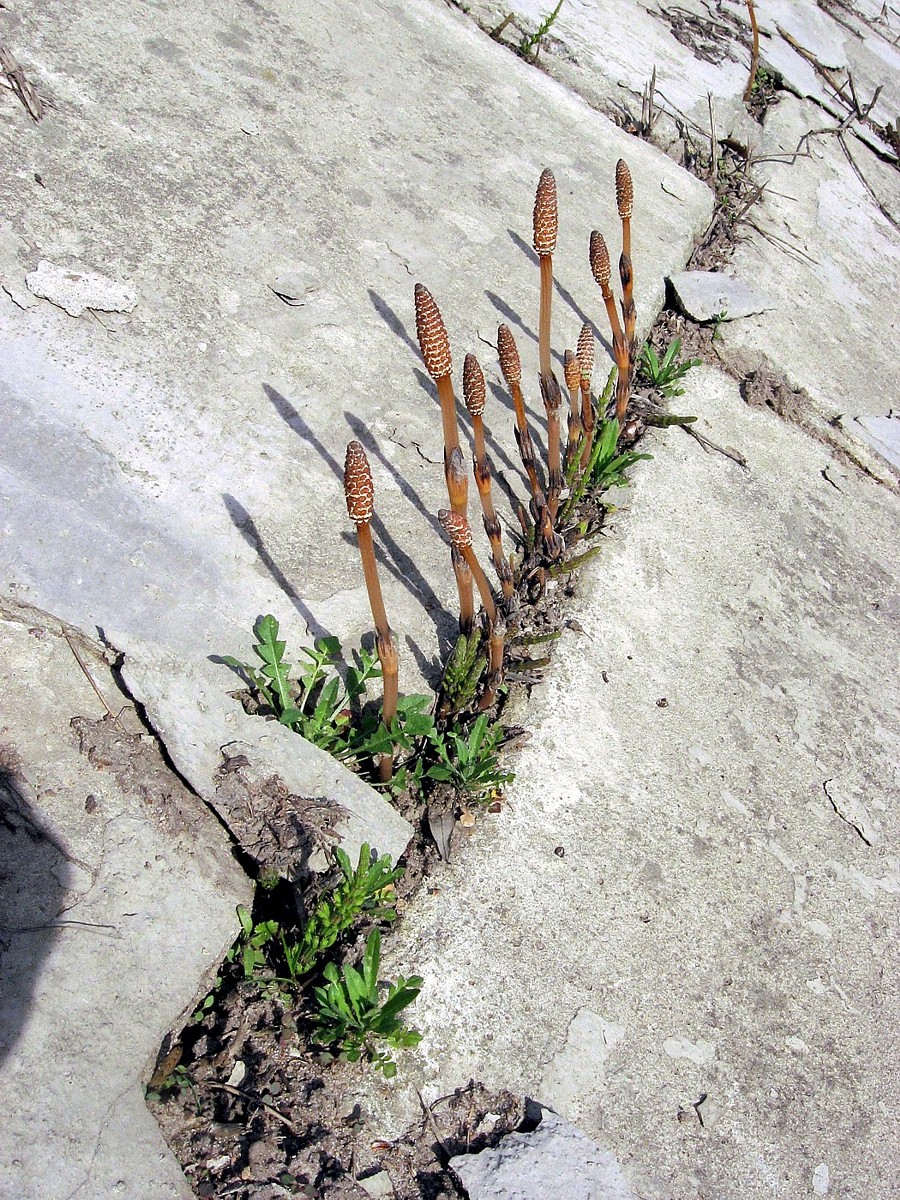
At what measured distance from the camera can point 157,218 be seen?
9.12 feet

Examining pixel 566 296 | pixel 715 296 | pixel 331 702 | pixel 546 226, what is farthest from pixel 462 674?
pixel 715 296

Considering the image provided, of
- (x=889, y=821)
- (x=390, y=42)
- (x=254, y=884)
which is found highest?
(x=390, y=42)

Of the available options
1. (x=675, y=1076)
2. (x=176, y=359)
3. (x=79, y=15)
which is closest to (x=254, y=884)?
(x=675, y=1076)

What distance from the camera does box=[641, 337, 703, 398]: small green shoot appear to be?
3139mm

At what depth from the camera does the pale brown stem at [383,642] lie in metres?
1.86

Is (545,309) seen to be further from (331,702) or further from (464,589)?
(331,702)

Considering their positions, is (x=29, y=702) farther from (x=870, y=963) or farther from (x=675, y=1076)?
(x=870, y=963)

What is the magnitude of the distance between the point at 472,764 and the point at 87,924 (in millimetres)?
811

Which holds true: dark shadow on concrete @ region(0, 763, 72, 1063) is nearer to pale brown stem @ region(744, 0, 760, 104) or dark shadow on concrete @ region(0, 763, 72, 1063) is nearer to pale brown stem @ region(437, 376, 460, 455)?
pale brown stem @ region(437, 376, 460, 455)

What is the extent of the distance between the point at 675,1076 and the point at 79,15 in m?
3.64

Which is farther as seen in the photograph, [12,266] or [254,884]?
[12,266]

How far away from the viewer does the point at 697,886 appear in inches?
84.2

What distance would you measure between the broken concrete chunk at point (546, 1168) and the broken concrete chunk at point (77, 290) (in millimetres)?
2163

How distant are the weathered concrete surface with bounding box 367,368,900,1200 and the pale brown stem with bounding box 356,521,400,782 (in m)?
0.33
